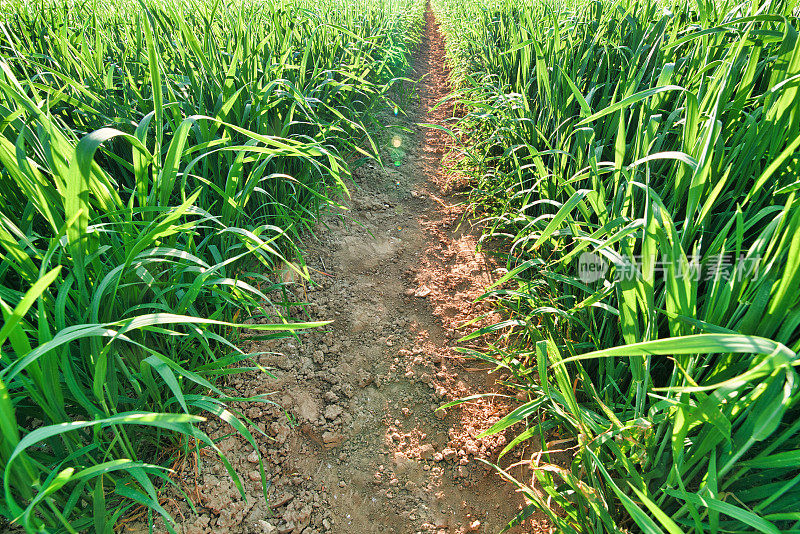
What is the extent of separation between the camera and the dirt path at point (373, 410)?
107 cm

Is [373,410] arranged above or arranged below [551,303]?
below

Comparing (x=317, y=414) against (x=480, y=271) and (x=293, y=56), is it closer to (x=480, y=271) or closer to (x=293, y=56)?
(x=480, y=271)

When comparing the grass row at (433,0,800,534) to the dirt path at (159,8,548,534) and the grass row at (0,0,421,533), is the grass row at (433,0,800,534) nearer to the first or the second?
the dirt path at (159,8,548,534)

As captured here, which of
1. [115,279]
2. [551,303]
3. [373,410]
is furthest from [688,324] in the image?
[115,279]

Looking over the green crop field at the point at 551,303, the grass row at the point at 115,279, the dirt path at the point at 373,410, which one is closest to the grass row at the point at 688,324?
the green crop field at the point at 551,303

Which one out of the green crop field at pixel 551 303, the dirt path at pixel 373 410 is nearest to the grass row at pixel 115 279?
the green crop field at pixel 551 303

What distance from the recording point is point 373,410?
133 cm

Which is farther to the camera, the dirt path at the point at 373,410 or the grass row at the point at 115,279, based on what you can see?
the dirt path at the point at 373,410

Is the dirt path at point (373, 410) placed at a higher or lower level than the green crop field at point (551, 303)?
lower

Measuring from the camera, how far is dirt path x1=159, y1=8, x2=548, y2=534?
107cm

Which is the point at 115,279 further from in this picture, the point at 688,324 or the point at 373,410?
the point at 688,324

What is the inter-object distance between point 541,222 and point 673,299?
658 mm

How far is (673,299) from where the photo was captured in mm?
785

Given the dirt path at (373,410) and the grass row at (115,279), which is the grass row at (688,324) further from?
the grass row at (115,279)
